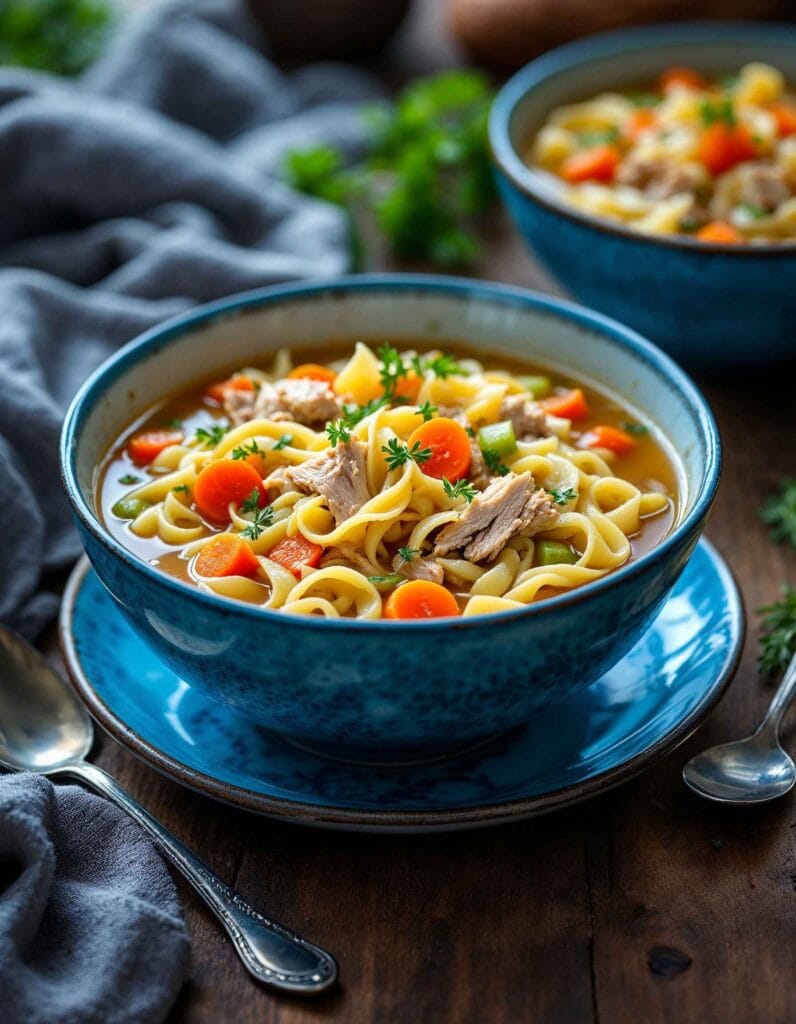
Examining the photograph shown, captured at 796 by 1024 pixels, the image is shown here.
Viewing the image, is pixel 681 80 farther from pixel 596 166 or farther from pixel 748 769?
pixel 748 769

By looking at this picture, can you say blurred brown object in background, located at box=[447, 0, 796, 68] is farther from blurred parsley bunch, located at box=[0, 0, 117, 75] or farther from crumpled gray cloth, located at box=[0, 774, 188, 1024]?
crumpled gray cloth, located at box=[0, 774, 188, 1024]

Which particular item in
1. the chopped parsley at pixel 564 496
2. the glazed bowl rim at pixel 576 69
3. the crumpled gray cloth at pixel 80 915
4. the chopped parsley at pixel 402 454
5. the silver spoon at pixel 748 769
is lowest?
the silver spoon at pixel 748 769

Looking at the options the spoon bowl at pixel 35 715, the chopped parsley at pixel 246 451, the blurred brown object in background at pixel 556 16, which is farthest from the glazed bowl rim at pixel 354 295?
the blurred brown object in background at pixel 556 16

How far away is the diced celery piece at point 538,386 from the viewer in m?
4.54

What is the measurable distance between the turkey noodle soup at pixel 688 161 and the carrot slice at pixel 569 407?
44.8 inches

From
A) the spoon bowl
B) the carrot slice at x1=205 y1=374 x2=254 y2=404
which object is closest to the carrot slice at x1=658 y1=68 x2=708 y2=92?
the carrot slice at x1=205 y1=374 x2=254 y2=404

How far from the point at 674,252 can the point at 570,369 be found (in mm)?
890

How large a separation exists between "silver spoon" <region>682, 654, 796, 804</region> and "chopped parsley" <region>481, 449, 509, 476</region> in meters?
1.02

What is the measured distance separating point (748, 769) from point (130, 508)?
2.03 meters

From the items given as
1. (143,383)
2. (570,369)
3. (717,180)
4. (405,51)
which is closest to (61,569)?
(143,383)

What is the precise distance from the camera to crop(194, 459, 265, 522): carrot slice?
3.89 meters

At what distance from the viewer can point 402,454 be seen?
12.3ft

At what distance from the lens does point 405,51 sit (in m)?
8.79

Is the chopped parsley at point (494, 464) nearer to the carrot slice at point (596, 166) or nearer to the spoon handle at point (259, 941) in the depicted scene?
the spoon handle at point (259, 941)
